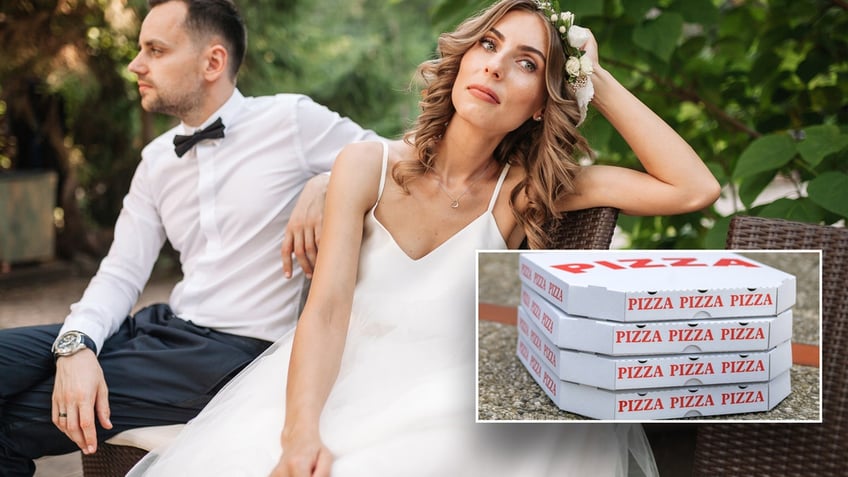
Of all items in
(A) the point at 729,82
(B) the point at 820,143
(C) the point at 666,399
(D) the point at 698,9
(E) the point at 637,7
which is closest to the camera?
(C) the point at 666,399

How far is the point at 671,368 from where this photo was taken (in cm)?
155

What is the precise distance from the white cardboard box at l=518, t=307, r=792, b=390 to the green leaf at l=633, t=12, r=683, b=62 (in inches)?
67.3

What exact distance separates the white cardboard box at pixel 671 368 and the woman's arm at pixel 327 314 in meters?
0.62

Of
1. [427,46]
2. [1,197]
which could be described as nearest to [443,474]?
[1,197]

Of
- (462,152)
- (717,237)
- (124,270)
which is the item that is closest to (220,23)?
(124,270)

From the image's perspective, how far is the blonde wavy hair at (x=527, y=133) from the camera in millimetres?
2033

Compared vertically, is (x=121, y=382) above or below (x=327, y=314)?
below

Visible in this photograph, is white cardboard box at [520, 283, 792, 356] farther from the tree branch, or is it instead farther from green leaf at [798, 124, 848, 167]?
the tree branch

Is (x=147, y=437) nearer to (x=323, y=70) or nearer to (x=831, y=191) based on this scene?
(x=831, y=191)

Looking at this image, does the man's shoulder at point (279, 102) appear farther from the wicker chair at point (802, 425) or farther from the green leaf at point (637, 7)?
the wicker chair at point (802, 425)

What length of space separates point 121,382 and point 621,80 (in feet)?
7.35

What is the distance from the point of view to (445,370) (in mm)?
2000

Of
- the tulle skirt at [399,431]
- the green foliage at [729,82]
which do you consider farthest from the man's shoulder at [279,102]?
the tulle skirt at [399,431]

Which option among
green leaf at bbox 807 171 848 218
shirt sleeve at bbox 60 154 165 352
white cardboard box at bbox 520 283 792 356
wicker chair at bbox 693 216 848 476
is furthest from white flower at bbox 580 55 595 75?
shirt sleeve at bbox 60 154 165 352
